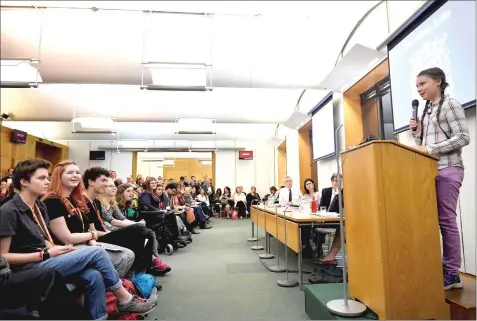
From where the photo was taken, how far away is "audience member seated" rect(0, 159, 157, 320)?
1396 mm

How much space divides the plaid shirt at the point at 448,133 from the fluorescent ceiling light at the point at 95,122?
6473 mm

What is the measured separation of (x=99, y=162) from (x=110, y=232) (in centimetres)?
927

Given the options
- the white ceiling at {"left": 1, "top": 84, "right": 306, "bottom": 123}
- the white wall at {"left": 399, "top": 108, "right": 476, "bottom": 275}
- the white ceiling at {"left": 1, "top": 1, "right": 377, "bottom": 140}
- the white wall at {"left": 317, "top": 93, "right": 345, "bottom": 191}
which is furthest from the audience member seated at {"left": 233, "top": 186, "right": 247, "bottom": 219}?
the white wall at {"left": 399, "top": 108, "right": 476, "bottom": 275}

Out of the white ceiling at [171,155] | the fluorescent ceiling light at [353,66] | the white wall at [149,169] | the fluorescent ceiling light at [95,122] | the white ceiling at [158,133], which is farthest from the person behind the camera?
the white wall at [149,169]

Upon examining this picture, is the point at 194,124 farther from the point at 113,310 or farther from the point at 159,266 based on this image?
the point at 113,310

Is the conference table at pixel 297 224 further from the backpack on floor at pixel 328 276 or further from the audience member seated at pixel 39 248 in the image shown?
the audience member seated at pixel 39 248

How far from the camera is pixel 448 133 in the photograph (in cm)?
159

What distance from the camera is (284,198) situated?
206 inches

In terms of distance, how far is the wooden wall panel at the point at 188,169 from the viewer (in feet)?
42.2

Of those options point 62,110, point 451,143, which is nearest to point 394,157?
point 451,143

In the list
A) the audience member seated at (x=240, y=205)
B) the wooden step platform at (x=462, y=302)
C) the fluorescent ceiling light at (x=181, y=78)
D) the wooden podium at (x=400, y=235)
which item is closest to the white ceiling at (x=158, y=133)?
the audience member seated at (x=240, y=205)

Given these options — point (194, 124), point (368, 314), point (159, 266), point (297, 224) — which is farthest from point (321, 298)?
point (194, 124)

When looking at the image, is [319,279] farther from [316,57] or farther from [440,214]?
[316,57]

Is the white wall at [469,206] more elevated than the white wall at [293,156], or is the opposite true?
the white wall at [293,156]
